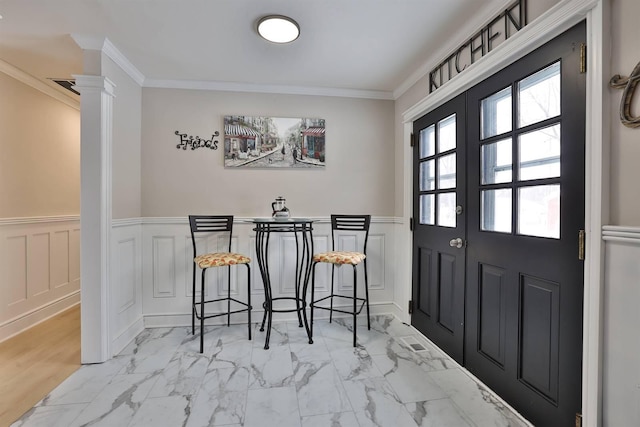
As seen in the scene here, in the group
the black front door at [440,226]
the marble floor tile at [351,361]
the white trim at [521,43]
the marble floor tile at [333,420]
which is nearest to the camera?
the white trim at [521,43]

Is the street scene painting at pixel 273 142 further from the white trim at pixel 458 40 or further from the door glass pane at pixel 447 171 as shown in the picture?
the door glass pane at pixel 447 171

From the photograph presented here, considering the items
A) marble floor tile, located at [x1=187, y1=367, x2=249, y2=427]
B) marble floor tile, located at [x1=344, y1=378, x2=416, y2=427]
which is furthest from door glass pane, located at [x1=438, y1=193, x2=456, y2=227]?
marble floor tile, located at [x1=187, y1=367, x2=249, y2=427]

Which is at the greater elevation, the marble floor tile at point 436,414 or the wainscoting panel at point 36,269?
the wainscoting panel at point 36,269

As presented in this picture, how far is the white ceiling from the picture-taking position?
1760 mm

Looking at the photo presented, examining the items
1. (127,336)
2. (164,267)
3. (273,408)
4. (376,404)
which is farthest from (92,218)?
(376,404)

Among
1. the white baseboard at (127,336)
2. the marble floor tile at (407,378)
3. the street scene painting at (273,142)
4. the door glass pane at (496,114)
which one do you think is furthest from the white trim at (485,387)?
the white baseboard at (127,336)

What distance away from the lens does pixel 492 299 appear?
5.83 feet

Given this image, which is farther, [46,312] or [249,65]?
[46,312]

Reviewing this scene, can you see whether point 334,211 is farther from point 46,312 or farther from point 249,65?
point 46,312

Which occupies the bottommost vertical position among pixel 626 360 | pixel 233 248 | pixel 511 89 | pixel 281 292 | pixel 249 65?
pixel 281 292

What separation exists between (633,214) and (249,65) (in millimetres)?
2560

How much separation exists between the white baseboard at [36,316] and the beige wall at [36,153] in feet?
3.01

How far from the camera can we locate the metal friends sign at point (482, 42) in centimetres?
156

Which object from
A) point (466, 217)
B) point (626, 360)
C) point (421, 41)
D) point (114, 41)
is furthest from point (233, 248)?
point (626, 360)
